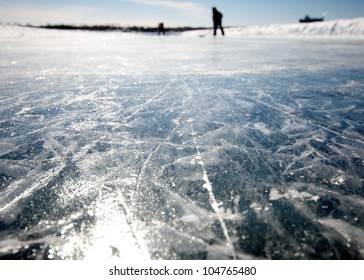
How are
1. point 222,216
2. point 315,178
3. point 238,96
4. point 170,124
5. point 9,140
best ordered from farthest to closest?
point 238,96 → point 170,124 → point 9,140 → point 315,178 → point 222,216

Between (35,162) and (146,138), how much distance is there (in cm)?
68

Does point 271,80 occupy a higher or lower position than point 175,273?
lower

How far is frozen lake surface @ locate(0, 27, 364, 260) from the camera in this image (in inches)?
40.1

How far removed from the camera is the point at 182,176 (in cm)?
143

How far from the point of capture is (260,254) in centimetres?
97

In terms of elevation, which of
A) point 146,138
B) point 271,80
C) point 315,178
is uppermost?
point 315,178

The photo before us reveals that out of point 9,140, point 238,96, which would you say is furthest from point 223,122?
point 9,140

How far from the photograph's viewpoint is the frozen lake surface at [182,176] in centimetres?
102

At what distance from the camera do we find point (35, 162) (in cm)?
157

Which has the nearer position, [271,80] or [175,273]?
[175,273]

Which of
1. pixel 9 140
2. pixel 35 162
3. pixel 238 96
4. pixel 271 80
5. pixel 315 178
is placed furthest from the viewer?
pixel 271 80

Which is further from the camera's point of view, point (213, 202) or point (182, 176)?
point (182, 176)

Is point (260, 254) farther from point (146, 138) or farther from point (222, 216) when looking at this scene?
point (146, 138)

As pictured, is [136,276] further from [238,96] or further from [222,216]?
[238,96]
